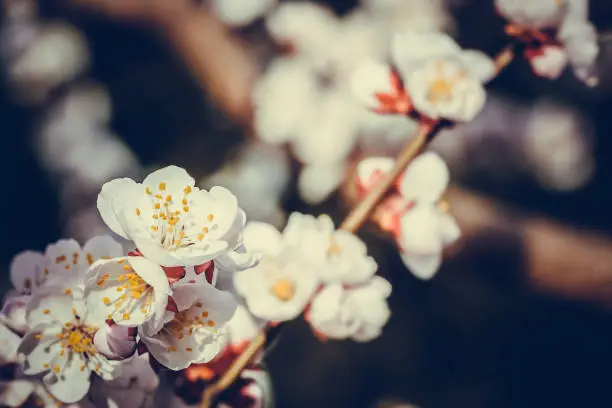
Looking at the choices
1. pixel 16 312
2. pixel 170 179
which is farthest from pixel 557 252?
pixel 16 312

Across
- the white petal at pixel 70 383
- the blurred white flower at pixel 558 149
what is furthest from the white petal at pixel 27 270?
the blurred white flower at pixel 558 149

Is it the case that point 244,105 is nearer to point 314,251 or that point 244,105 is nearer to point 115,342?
point 314,251

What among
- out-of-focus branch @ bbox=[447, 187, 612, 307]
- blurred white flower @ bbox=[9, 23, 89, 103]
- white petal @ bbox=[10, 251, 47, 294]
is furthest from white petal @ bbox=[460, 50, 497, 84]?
blurred white flower @ bbox=[9, 23, 89, 103]

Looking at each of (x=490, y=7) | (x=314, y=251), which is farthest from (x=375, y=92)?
(x=490, y=7)

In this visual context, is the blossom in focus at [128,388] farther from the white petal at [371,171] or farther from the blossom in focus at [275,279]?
the white petal at [371,171]

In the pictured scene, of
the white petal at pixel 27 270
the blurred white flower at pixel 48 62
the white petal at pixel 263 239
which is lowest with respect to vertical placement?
the blurred white flower at pixel 48 62
